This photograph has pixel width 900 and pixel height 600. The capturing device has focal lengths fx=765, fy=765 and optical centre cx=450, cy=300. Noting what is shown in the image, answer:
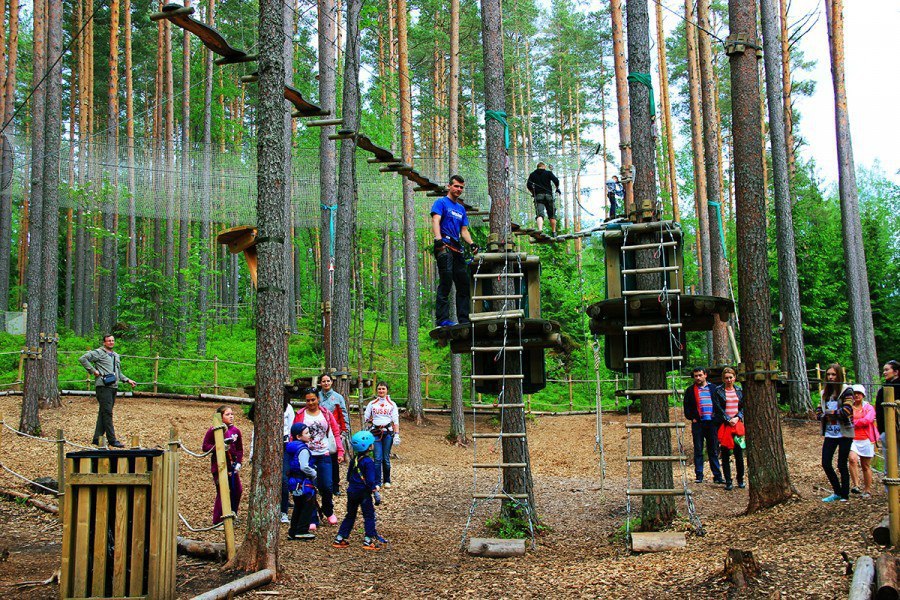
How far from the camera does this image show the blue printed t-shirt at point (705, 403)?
34.3 ft

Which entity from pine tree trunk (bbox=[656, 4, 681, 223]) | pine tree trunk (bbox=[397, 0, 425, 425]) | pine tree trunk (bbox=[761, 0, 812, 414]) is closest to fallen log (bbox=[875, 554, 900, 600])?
pine tree trunk (bbox=[761, 0, 812, 414])

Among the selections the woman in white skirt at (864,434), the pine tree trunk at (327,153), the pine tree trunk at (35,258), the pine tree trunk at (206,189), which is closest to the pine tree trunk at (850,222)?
the woman in white skirt at (864,434)

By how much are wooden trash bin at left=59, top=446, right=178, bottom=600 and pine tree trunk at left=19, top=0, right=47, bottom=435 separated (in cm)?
828

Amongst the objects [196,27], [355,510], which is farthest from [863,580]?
[196,27]

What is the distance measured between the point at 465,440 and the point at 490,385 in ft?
29.0

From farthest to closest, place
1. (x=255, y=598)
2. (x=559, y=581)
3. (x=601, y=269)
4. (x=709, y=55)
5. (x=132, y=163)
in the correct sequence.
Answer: (x=601, y=269), (x=709, y=55), (x=132, y=163), (x=559, y=581), (x=255, y=598)

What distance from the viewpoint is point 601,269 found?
100ft

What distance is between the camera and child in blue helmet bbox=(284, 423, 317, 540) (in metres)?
7.99

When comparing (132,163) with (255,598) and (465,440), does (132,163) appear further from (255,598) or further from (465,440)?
(255,598)

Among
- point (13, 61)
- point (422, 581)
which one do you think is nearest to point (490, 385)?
point (422, 581)

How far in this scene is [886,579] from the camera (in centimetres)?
434

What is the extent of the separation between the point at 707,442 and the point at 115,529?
26.3 ft

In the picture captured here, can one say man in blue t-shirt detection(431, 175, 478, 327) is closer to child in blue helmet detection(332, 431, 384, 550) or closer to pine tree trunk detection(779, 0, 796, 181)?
child in blue helmet detection(332, 431, 384, 550)

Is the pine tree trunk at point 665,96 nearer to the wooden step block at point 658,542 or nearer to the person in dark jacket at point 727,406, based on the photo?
the person in dark jacket at point 727,406
